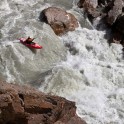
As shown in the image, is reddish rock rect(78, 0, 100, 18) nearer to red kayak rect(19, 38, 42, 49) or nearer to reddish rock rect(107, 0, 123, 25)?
reddish rock rect(107, 0, 123, 25)

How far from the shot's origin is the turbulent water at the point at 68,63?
28.3ft

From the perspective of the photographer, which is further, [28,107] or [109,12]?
[109,12]

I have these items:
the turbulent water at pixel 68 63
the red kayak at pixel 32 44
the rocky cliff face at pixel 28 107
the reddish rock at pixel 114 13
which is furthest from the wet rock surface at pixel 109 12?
the rocky cliff face at pixel 28 107

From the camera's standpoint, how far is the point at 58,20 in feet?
36.5

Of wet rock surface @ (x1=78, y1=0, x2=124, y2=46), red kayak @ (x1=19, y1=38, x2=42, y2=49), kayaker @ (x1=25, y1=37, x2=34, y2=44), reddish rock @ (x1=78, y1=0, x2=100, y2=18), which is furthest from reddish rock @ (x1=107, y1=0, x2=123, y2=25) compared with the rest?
kayaker @ (x1=25, y1=37, x2=34, y2=44)

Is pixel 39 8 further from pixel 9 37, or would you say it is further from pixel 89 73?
pixel 89 73

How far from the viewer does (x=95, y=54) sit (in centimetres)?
1070

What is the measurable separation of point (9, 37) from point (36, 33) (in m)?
0.89

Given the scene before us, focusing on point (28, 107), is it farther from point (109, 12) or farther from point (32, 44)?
point (109, 12)

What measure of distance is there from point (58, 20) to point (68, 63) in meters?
1.86

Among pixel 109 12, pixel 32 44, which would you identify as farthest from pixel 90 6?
pixel 32 44

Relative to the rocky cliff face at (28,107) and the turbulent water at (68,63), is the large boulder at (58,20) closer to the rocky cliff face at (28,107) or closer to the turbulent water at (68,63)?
the turbulent water at (68,63)

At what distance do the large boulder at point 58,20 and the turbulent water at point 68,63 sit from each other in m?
0.21

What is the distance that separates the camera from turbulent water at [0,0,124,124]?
28.3 feet
